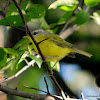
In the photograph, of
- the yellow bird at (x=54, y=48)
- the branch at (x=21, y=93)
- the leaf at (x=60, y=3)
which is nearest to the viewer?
the branch at (x=21, y=93)

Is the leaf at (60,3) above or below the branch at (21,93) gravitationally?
above

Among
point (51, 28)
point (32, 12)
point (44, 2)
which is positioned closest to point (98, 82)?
point (51, 28)

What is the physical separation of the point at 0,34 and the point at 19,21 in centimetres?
129

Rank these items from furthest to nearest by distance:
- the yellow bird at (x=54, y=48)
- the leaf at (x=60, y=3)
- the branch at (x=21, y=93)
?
the yellow bird at (x=54, y=48)
the leaf at (x=60, y=3)
the branch at (x=21, y=93)

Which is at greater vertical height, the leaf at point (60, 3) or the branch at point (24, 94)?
the leaf at point (60, 3)

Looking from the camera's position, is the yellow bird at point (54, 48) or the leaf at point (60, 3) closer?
the leaf at point (60, 3)

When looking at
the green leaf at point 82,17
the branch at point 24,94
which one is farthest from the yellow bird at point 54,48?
the branch at point 24,94

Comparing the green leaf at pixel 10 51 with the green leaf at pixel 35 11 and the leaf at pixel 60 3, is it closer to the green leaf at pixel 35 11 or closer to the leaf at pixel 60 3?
the green leaf at pixel 35 11

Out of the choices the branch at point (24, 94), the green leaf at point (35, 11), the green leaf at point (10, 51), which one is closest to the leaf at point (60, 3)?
the green leaf at point (35, 11)

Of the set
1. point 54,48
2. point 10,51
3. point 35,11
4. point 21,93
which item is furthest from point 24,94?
point 35,11

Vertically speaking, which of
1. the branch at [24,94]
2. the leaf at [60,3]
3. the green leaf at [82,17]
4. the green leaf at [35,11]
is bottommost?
the branch at [24,94]

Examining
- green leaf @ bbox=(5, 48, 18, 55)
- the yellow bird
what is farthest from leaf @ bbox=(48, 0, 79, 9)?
green leaf @ bbox=(5, 48, 18, 55)

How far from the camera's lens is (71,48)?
2211 millimetres

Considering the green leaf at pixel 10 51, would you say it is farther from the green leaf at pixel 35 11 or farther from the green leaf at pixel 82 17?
the green leaf at pixel 82 17
